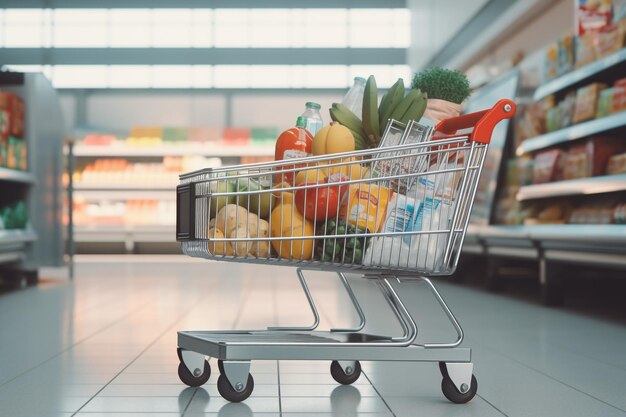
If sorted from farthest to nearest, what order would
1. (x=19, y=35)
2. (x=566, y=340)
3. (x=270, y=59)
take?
1. (x=19, y=35)
2. (x=270, y=59)
3. (x=566, y=340)

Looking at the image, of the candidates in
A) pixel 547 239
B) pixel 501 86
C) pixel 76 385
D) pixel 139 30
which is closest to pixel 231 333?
pixel 76 385

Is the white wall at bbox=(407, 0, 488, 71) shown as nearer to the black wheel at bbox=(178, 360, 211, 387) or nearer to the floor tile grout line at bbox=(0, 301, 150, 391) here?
the floor tile grout line at bbox=(0, 301, 150, 391)

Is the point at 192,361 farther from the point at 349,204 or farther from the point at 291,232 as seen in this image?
the point at 349,204

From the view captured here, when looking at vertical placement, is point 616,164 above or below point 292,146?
above

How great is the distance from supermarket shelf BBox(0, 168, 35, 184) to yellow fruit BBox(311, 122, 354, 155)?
4051 millimetres

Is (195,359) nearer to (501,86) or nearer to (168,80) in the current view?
(501,86)

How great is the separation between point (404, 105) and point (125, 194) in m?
10.5

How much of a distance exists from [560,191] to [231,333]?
3230mm

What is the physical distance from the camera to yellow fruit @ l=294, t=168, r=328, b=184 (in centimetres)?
212

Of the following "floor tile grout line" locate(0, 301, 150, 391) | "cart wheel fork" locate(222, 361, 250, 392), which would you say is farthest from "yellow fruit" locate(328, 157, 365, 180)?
"floor tile grout line" locate(0, 301, 150, 391)

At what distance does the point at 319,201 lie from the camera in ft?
6.95

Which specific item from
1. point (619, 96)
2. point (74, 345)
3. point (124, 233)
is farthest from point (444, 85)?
point (124, 233)

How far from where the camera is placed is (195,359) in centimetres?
234

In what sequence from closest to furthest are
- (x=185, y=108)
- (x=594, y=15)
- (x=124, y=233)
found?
(x=594, y=15) < (x=124, y=233) < (x=185, y=108)
